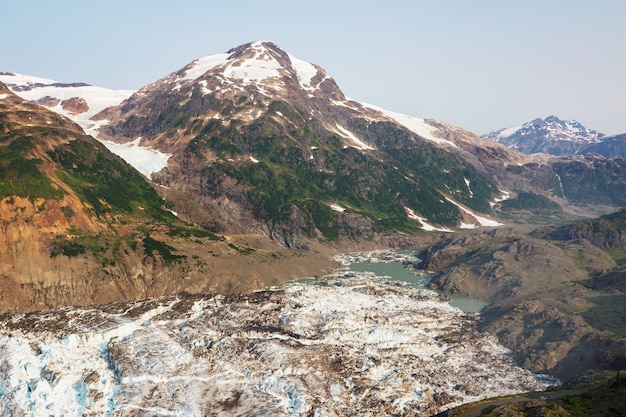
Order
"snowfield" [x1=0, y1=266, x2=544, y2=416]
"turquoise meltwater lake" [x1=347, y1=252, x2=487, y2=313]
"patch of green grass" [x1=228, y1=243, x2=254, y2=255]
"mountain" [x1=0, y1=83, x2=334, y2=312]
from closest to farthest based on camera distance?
"snowfield" [x1=0, y1=266, x2=544, y2=416] → "mountain" [x1=0, y1=83, x2=334, y2=312] → "turquoise meltwater lake" [x1=347, y1=252, x2=487, y2=313] → "patch of green grass" [x1=228, y1=243, x2=254, y2=255]

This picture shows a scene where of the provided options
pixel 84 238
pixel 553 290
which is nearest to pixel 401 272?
pixel 553 290

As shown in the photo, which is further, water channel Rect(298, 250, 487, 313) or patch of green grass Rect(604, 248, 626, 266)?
patch of green grass Rect(604, 248, 626, 266)

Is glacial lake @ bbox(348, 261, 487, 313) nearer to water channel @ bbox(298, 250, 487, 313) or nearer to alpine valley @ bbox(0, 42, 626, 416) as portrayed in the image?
water channel @ bbox(298, 250, 487, 313)

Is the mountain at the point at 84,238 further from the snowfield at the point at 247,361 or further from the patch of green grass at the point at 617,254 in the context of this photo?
the patch of green grass at the point at 617,254

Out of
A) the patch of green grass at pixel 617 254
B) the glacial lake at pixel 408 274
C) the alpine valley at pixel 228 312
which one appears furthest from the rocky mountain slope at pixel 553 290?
the glacial lake at pixel 408 274

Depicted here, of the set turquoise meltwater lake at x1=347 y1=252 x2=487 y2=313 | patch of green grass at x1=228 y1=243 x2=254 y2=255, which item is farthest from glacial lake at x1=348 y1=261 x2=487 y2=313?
patch of green grass at x1=228 y1=243 x2=254 y2=255

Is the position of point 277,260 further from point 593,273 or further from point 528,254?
point 593,273
